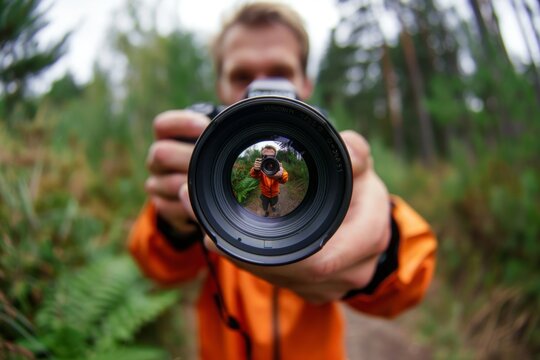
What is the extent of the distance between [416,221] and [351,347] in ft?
7.13

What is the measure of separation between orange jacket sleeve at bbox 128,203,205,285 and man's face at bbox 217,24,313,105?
22.6 inches

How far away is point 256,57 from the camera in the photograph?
1375mm

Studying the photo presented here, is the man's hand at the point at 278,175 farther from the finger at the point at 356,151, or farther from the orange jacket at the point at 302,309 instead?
the orange jacket at the point at 302,309

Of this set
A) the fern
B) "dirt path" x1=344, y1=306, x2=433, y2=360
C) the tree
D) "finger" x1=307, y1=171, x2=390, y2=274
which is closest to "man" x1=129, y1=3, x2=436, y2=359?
"finger" x1=307, y1=171, x2=390, y2=274

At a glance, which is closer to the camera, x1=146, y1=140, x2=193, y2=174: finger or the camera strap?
the camera strap

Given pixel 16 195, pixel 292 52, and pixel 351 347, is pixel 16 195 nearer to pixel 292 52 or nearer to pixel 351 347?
pixel 292 52

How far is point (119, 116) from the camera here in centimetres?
339

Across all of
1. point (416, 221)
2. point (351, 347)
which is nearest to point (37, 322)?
point (416, 221)

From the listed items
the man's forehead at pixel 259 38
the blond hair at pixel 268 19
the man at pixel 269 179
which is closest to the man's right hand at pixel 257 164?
the man at pixel 269 179

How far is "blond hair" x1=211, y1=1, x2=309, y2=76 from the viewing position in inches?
57.5

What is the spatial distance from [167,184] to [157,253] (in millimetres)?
324

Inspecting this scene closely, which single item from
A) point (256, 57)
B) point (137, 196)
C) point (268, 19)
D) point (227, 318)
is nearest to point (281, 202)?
point (227, 318)

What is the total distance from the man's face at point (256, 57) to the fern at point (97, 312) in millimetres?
1005

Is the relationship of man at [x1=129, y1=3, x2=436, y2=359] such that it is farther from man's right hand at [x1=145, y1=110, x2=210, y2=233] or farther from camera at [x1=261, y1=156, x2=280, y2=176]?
camera at [x1=261, y1=156, x2=280, y2=176]
